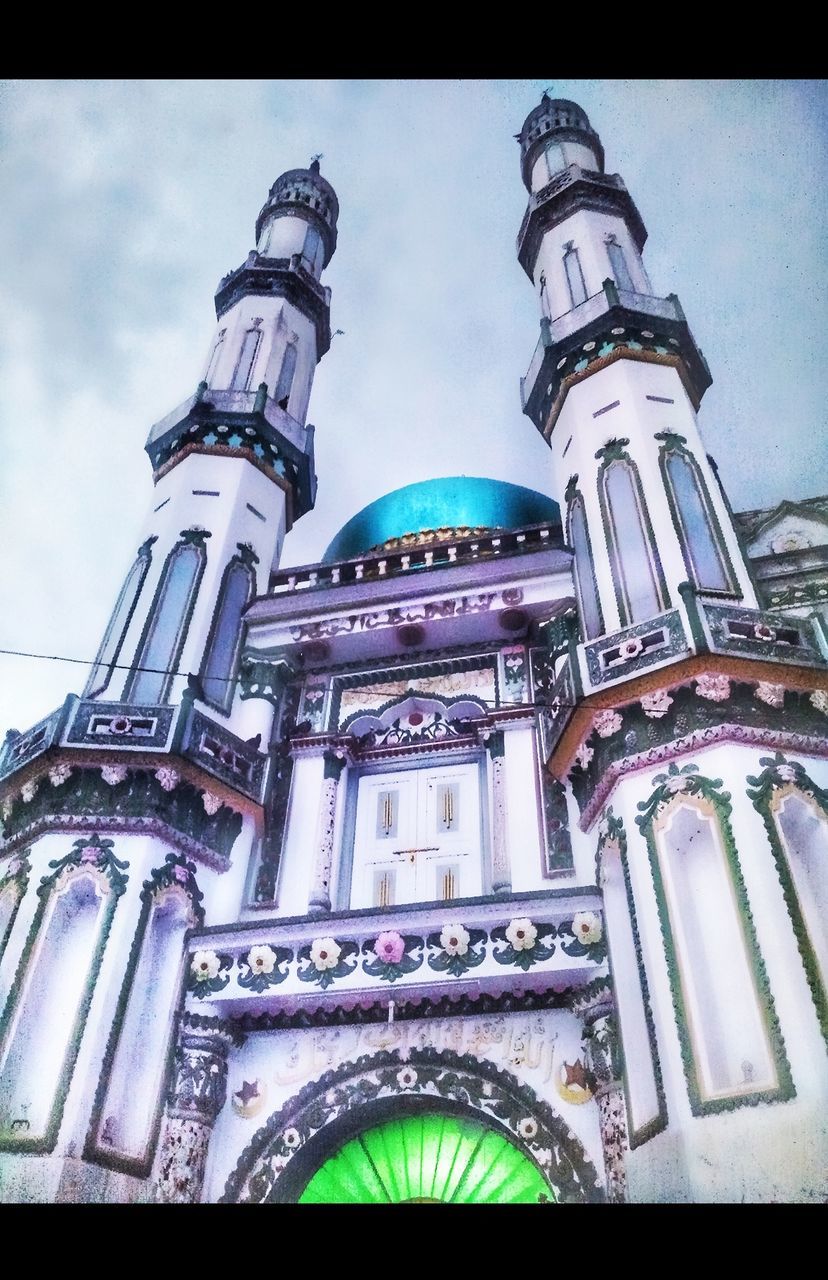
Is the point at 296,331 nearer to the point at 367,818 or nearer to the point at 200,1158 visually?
the point at 367,818

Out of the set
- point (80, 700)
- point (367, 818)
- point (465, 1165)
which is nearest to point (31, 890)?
point (80, 700)

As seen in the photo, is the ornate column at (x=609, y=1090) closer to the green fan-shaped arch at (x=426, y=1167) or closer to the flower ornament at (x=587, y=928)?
the flower ornament at (x=587, y=928)

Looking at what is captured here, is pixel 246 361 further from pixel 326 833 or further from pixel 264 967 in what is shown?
pixel 264 967

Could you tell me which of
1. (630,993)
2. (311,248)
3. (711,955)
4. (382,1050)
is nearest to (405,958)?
(382,1050)

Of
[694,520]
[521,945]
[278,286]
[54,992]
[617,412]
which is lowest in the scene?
[54,992]

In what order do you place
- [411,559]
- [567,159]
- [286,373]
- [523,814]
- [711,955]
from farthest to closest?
1. [567,159]
2. [286,373]
3. [411,559]
4. [523,814]
5. [711,955]

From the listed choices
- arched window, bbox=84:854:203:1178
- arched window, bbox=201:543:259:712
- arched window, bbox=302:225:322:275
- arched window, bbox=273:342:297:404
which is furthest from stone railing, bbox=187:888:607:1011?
arched window, bbox=302:225:322:275

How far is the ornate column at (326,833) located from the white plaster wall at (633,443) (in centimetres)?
411

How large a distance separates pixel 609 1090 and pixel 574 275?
45.8 ft

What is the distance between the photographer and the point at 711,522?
1299cm

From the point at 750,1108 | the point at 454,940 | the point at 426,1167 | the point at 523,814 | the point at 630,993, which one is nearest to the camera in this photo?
the point at 750,1108

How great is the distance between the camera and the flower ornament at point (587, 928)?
1047 cm

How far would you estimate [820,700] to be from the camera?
10.5 metres

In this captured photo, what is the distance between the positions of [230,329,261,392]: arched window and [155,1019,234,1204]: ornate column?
36.5ft
